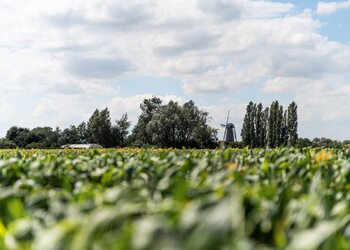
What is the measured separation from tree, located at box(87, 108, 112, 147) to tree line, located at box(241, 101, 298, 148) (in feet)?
74.9

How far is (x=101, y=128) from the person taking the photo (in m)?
98.5

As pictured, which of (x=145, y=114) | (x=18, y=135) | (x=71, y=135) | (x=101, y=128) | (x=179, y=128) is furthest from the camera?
(x=71, y=135)

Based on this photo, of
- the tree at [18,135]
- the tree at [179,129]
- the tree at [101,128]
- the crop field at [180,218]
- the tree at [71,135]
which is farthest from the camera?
the tree at [71,135]

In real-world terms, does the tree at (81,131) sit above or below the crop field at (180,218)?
above

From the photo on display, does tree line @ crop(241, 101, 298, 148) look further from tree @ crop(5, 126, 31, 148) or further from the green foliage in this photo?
tree @ crop(5, 126, 31, 148)

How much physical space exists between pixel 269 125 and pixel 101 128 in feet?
92.9

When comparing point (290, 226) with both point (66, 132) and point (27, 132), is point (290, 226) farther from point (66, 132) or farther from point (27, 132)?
point (66, 132)

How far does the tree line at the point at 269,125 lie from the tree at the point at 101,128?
74.9ft

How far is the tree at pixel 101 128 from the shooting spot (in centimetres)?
9812

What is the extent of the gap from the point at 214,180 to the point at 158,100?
357ft

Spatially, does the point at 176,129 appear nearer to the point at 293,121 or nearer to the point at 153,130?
the point at 153,130

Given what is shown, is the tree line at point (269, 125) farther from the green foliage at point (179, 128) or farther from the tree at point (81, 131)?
the tree at point (81, 131)

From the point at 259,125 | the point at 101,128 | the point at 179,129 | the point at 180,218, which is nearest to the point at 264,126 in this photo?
the point at 259,125

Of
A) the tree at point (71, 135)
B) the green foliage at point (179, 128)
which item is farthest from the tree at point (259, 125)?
the tree at point (71, 135)
